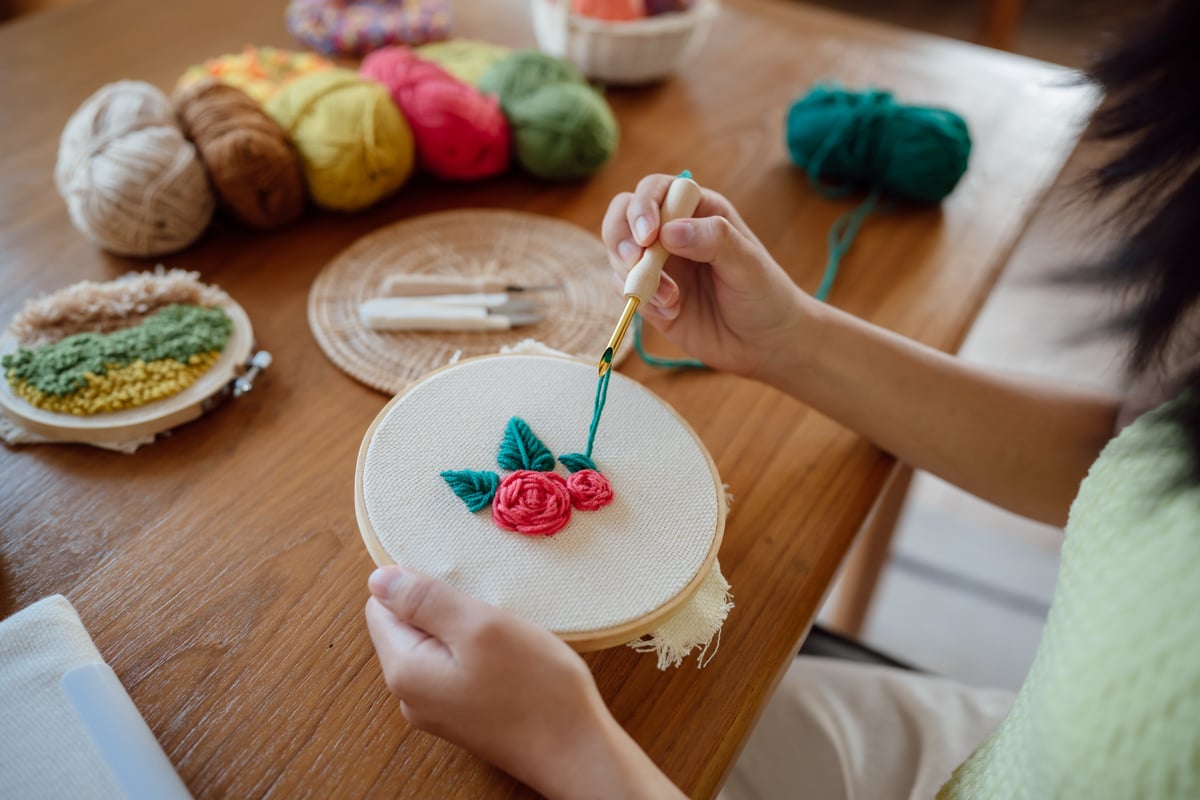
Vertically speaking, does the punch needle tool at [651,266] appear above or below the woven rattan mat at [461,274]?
above

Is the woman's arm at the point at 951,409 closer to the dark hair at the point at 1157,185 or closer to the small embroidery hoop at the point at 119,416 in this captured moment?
the dark hair at the point at 1157,185

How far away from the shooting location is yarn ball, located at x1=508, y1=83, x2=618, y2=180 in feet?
3.11

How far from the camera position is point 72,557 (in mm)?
595

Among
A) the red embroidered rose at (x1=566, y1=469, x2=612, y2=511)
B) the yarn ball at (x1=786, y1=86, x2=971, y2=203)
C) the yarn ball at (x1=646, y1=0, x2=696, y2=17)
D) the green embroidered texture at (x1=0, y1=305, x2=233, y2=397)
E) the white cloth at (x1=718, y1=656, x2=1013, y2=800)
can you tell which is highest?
the yarn ball at (x1=646, y1=0, x2=696, y2=17)

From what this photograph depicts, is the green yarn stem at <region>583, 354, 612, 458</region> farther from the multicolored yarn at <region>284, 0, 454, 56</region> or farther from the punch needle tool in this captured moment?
the multicolored yarn at <region>284, 0, 454, 56</region>

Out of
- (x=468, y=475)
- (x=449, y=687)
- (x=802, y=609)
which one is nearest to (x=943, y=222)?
(x=802, y=609)

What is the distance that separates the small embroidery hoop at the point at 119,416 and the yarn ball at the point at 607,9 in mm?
701

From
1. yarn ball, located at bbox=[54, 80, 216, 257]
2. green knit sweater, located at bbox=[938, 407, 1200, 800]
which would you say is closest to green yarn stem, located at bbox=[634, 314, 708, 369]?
green knit sweater, located at bbox=[938, 407, 1200, 800]

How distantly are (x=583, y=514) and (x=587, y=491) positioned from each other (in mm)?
16

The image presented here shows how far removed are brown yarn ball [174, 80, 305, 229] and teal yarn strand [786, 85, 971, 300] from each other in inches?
23.5

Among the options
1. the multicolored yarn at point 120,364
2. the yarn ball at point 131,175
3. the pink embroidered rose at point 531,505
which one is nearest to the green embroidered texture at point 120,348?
the multicolored yarn at point 120,364

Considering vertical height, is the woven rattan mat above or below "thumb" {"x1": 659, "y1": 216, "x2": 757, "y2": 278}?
below

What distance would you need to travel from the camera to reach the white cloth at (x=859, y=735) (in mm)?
709

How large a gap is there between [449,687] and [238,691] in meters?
0.16
